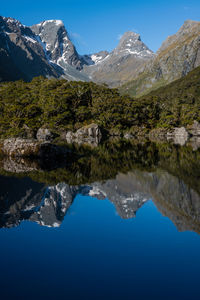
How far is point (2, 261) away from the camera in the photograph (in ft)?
28.0

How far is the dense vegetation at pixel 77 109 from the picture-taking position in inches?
3009

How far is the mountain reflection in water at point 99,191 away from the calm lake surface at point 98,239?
60 mm

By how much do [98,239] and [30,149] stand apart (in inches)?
1018

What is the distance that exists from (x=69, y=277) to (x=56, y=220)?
4978 mm

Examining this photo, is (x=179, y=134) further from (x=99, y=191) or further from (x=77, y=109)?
(x=99, y=191)

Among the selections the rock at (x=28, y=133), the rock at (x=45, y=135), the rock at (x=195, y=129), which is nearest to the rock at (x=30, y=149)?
the rock at (x=28, y=133)

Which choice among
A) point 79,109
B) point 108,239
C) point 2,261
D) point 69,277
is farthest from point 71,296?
point 79,109

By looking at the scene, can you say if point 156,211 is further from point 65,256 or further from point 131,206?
point 65,256

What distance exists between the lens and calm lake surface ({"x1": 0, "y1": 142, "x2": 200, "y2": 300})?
24.1ft

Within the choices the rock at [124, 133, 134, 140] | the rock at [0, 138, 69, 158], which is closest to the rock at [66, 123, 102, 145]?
the rock at [124, 133, 134, 140]

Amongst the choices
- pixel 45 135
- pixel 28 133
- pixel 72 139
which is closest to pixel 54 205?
pixel 28 133

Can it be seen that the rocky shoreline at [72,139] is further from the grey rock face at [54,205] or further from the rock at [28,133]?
the grey rock face at [54,205]

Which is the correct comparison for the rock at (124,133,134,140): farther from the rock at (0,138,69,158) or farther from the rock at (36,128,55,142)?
the rock at (0,138,69,158)

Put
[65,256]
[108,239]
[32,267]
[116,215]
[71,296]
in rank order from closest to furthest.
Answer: [71,296] → [32,267] → [65,256] → [108,239] → [116,215]
